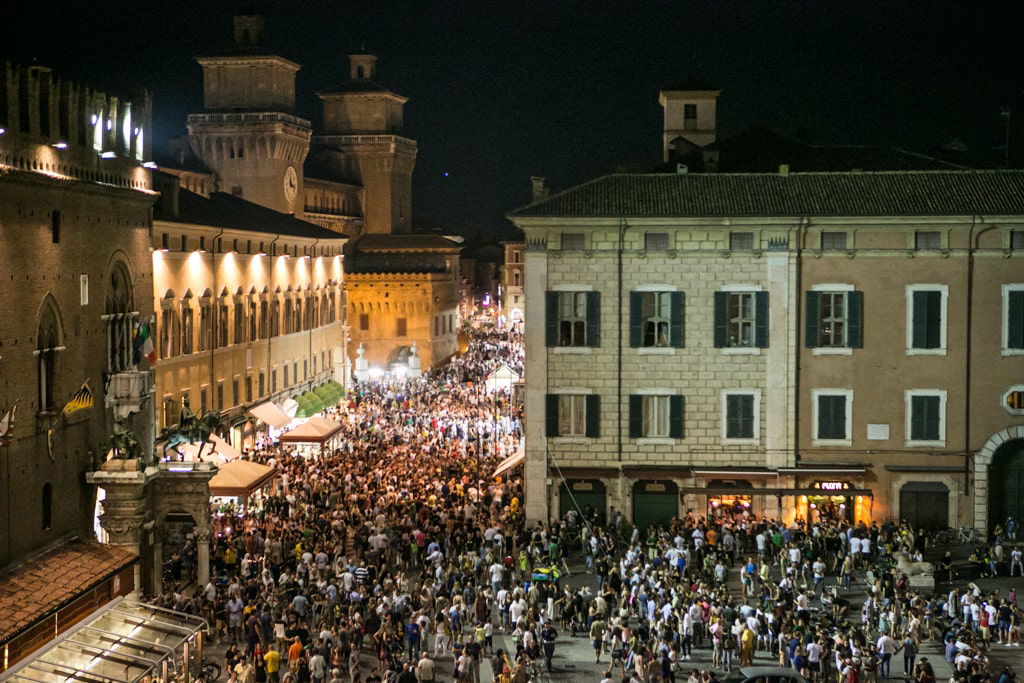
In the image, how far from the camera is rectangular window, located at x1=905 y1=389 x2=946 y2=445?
40.6 m

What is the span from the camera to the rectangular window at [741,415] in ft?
134

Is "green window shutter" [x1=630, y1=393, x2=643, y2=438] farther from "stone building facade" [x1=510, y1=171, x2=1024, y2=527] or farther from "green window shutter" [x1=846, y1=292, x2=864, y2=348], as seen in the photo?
"green window shutter" [x1=846, y1=292, x2=864, y2=348]

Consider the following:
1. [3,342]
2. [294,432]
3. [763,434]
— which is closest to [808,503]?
[763,434]

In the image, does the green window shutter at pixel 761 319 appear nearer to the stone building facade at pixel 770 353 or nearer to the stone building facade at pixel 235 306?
the stone building facade at pixel 770 353

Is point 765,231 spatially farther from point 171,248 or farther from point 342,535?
point 171,248

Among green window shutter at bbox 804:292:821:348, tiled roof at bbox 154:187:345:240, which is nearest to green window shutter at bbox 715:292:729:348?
green window shutter at bbox 804:292:821:348

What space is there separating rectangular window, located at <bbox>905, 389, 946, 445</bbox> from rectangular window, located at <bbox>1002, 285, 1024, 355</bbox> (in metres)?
2.31

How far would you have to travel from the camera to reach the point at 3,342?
2780 cm

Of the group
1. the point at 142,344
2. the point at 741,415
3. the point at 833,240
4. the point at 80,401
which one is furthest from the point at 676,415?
the point at 80,401

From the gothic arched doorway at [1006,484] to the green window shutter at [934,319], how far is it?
11.6 feet

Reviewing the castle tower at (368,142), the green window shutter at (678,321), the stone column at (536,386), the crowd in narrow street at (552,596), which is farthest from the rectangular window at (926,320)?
the castle tower at (368,142)

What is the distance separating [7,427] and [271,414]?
3025cm

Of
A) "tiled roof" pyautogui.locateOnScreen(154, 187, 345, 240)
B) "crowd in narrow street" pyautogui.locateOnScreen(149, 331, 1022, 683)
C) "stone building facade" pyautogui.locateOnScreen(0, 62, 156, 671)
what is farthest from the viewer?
"tiled roof" pyautogui.locateOnScreen(154, 187, 345, 240)

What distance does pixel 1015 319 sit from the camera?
4028 centimetres
